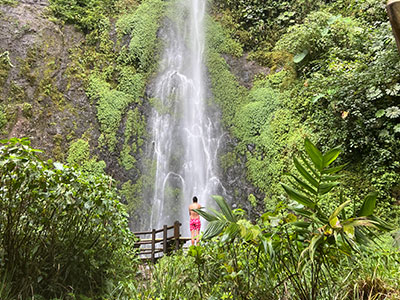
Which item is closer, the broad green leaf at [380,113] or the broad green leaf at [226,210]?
the broad green leaf at [226,210]

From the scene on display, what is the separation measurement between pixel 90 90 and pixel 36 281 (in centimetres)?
1151

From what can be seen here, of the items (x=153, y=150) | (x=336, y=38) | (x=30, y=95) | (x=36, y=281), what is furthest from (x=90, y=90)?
(x=36, y=281)


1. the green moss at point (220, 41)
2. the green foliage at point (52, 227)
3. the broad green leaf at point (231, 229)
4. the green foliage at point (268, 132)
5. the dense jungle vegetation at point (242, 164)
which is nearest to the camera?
the broad green leaf at point (231, 229)

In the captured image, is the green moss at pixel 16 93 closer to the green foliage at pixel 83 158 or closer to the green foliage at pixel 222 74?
the green foliage at pixel 83 158

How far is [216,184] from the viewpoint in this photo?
11.8 meters

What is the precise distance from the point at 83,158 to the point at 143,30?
6.87 m

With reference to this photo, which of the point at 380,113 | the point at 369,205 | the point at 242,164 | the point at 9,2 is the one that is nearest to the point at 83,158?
the point at 242,164

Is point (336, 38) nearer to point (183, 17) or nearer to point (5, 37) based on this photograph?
point (183, 17)

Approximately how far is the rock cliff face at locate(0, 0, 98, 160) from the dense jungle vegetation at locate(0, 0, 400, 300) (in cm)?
12

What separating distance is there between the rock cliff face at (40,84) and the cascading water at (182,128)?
2.97m

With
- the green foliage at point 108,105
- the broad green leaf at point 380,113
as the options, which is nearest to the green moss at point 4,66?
the green foliage at point 108,105

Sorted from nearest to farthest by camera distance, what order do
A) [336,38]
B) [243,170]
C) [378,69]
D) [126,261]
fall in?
[126,261], [378,69], [336,38], [243,170]

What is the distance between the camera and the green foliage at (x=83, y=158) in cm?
1163

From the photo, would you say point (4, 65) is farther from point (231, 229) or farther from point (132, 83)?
point (231, 229)
